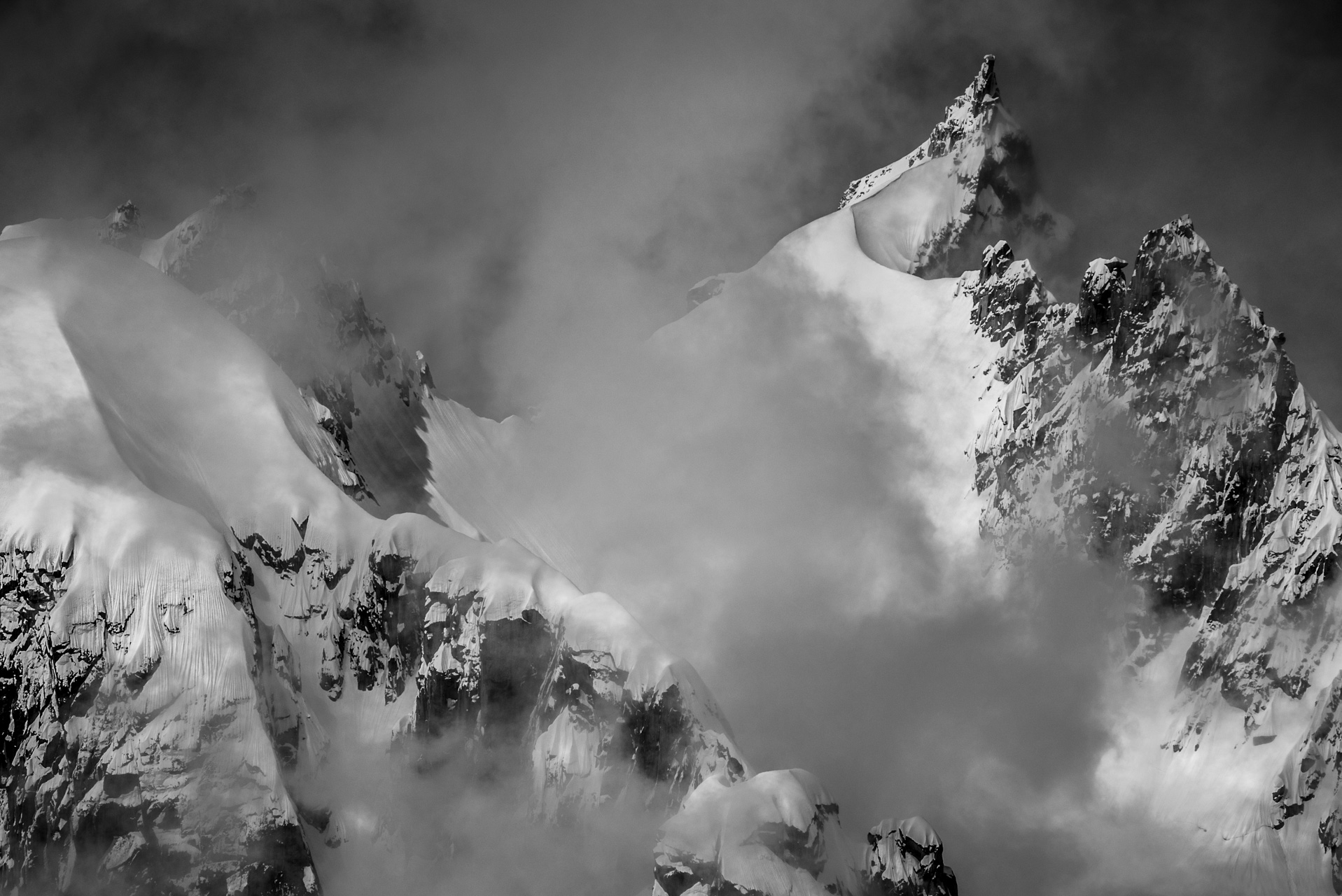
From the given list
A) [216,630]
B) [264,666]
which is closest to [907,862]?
[264,666]

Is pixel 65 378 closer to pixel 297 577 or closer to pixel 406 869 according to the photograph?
pixel 297 577

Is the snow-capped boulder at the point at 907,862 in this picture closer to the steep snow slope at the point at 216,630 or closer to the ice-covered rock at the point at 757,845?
the ice-covered rock at the point at 757,845

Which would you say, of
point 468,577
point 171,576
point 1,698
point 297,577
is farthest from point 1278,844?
point 1,698

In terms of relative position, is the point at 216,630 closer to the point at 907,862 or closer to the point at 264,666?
the point at 264,666

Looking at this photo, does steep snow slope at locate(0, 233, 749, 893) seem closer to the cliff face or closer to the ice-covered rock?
the cliff face

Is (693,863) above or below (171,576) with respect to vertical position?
below

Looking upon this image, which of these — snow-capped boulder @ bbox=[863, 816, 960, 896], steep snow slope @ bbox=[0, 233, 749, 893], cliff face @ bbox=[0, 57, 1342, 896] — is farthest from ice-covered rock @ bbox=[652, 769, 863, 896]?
steep snow slope @ bbox=[0, 233, 749, 893]

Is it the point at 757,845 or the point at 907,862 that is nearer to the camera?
the point at 757,845

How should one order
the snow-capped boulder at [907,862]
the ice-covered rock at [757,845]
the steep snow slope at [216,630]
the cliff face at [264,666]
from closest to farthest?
the steep snow slope at [216,630], the cliff face at [264,666], the ice-covered rock at [757,845], the snow-capped boulder at [907,862]

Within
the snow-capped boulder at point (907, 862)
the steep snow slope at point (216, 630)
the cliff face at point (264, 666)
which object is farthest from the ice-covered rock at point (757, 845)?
the steep snow slope at point (216, 630)
